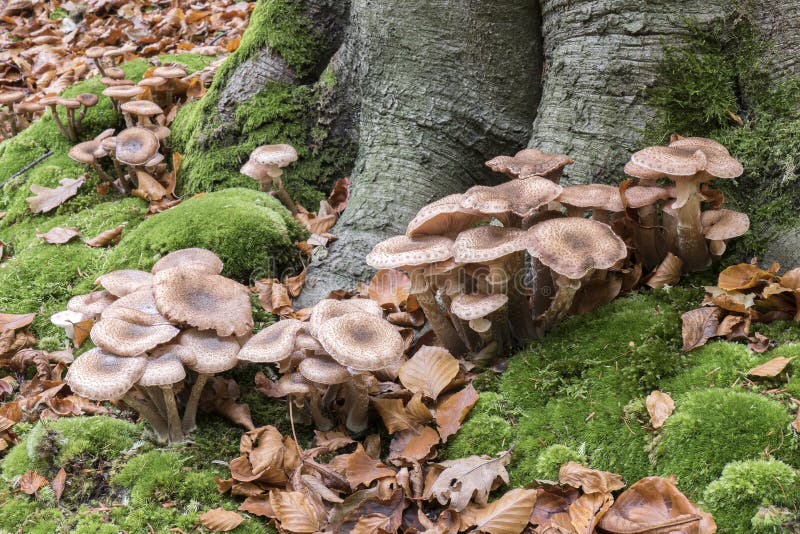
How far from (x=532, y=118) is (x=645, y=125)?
1257mm

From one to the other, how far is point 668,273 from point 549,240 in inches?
42.3

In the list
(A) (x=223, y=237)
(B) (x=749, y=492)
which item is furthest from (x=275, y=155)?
(B) (x=749, y=492)

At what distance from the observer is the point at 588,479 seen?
294cm

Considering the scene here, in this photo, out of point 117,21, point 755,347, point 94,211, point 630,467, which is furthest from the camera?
point 117,21

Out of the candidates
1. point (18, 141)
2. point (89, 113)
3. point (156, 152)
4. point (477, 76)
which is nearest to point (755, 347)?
point (477, 76)

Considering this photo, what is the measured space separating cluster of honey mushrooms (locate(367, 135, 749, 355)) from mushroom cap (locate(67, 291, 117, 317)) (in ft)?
5.93

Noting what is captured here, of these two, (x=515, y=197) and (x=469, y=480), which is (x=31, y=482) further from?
(x=515, y=197)

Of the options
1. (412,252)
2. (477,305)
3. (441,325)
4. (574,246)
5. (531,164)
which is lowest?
(441,325)

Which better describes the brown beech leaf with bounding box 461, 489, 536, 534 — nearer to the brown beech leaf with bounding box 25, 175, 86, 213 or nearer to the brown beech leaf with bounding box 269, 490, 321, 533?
the brown beech leaf with bounding box 269, 490, 321, 533

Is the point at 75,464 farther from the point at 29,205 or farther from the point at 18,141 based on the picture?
the point at 18,141

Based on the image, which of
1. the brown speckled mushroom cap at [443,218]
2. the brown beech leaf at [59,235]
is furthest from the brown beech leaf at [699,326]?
the brown beech leaf at [59,235]

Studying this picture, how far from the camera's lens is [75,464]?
136 inches

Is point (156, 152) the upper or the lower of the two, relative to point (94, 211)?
upper

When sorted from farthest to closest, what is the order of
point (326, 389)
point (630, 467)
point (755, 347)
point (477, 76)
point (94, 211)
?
point (94, 211), point (477, 76), point (326, 389), point (755, 347), point (630, 467)
